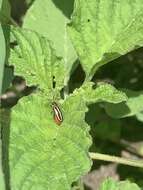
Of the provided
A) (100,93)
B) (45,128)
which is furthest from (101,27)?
(45,128)

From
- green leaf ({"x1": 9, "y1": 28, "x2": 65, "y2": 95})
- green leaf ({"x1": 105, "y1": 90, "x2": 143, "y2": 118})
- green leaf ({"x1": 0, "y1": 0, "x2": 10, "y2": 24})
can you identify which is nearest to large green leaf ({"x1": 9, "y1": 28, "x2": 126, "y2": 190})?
green leaf ({"x1": 9, "y1": 28, "x2": 65, "y2": 95})

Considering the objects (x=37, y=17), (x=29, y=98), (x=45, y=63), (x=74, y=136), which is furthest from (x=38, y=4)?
(x=74, y=136)

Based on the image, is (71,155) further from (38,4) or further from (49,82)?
(38,4)

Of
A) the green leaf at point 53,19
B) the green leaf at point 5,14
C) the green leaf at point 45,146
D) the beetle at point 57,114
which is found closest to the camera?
the green leaf at point 45,146

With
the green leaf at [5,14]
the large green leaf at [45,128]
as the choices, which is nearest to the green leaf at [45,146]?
the large green leaf at [45,128]

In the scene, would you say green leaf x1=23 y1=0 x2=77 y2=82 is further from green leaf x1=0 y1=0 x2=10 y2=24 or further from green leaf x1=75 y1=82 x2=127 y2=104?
green leaf x1=75 y1=82 x2=127 y2=104

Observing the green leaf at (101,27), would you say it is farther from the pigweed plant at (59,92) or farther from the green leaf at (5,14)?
the green leaf at (5,14)

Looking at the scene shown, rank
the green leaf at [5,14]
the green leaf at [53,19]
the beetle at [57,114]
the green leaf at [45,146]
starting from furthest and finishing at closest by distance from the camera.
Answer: the green leaf at [53,19], the green leaf at [5,14], the beetle at [57,114], the green leaf at [45,146]

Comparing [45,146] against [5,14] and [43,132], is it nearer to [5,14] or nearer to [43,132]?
[43,132]
